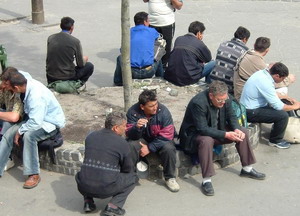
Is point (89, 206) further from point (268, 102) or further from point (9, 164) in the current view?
point (268, 102)

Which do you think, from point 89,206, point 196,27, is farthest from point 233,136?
point 196,27

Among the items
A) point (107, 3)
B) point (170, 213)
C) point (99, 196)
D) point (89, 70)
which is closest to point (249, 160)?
point (170, 213)

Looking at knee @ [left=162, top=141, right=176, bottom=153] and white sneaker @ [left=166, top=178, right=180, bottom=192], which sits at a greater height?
knee @ [left=162, top=141, right=176, bottom=153]

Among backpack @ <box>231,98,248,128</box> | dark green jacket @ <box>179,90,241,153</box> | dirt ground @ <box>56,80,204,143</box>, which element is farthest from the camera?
dirt ground @ <box>56,80,204,143</box>

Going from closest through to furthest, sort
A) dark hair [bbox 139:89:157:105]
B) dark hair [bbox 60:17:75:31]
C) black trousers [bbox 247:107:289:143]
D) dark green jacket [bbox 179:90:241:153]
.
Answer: dark hair [bbox 139:89:157:105] → dark green jacket [bbox 179:90:241:153] → black trousers [bbox 247:107:289:143] → dark hair [bbox 60:17:75:31]

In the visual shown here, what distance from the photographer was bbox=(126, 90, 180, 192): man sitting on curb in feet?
20.4

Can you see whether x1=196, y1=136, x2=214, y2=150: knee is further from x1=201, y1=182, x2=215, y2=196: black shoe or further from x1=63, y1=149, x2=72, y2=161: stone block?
x1=63, y1=149, x2=72, y2=161: stone block

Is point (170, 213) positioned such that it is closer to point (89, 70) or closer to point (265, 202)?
point (265, 202)

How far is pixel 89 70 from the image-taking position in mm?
8969

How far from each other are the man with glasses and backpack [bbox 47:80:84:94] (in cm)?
254

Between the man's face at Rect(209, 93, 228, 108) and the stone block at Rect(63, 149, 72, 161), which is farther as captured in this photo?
the stone block at Rect(63, 149, 72, 161)

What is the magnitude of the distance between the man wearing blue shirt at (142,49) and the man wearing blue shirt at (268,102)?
2246 millimetres

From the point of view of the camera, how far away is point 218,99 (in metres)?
6.27

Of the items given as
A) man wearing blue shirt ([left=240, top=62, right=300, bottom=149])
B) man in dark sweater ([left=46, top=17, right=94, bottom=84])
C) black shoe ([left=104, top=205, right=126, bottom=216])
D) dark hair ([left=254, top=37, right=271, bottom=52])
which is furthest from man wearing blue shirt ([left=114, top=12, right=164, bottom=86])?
black shoe ([left=104, top=205, right=126, bottom=216])
